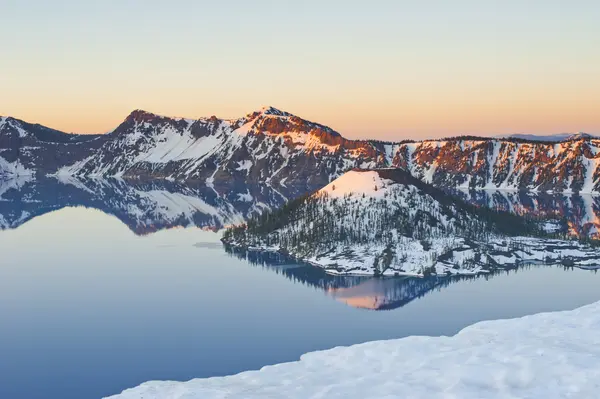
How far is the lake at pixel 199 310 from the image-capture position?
80.1 metres

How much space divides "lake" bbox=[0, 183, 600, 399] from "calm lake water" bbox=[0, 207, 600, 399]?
257 mm

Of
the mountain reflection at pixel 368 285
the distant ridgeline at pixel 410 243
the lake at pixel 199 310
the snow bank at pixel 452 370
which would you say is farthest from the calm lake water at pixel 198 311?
the snow bank at pixel 452 370

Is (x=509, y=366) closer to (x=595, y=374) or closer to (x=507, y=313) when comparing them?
(x=595, y=374)

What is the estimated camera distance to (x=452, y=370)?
1487 inches

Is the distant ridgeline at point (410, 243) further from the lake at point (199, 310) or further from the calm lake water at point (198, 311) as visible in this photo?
the calm lake water at point (198, 311)

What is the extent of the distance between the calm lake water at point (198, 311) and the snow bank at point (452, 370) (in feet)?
118

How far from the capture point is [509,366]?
3678 centimetres

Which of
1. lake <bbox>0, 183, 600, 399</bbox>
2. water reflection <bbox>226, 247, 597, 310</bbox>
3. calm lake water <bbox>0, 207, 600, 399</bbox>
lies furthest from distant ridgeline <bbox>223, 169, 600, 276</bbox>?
calm lake water <bbox>0, 207, 600, 399</bbox>

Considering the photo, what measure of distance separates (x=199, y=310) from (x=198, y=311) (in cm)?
82

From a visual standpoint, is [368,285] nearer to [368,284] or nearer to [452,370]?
[368,284]

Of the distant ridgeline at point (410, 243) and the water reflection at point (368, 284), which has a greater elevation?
the distant ridgeline at point (410, 243)

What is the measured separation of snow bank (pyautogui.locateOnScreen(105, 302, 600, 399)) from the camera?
34.0 m

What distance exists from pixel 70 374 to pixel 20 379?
6.43m

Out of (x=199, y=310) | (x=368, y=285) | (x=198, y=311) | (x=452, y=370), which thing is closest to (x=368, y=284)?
(x=368, y=285)
